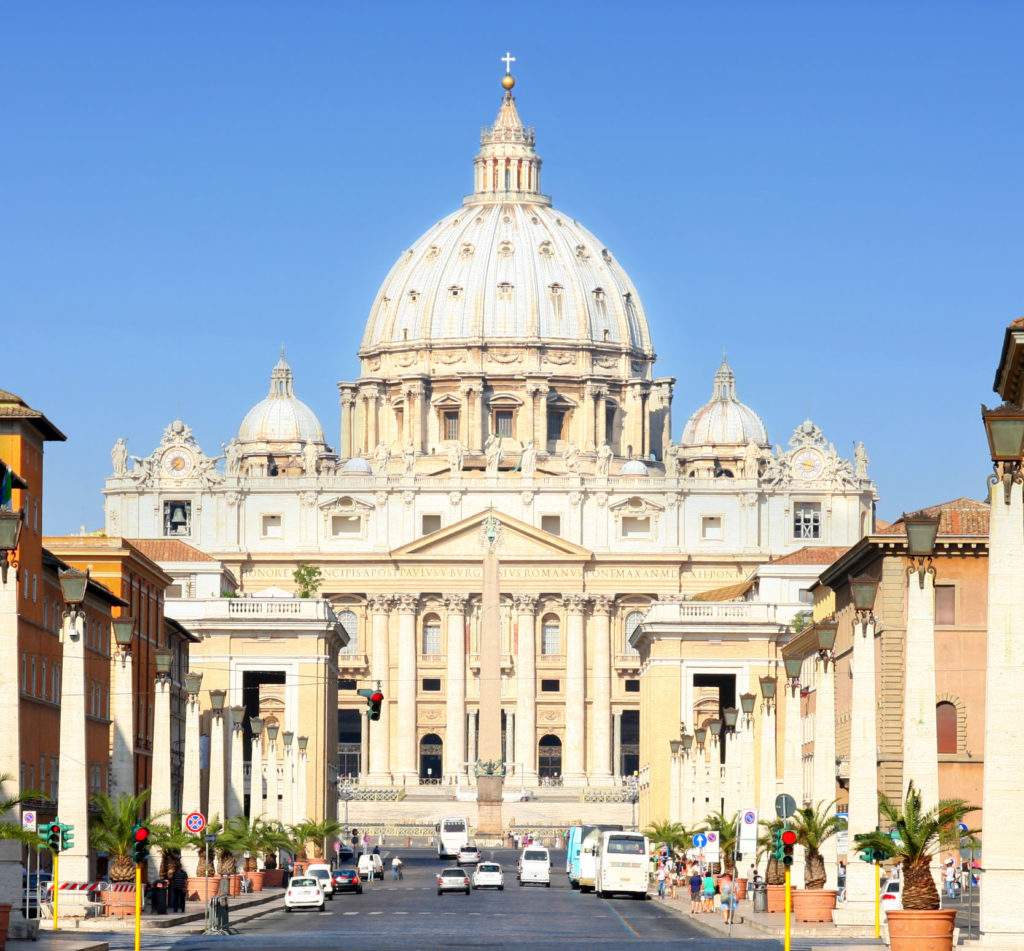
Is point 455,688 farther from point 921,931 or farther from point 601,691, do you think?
point 921,931

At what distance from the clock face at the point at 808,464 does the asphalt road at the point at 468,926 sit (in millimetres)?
95228

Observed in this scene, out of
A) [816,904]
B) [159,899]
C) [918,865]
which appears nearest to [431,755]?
[159,899]

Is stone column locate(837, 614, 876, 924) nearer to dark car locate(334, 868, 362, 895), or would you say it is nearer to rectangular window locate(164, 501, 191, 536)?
dark car locate(334, 868, 362, 895)

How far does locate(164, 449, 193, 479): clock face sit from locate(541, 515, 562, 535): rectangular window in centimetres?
2315

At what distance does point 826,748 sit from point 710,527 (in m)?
124

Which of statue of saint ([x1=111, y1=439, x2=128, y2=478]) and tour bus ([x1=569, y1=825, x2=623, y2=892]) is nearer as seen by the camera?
tour bus ([x1=569, y1=825, x2=623, y2=892])

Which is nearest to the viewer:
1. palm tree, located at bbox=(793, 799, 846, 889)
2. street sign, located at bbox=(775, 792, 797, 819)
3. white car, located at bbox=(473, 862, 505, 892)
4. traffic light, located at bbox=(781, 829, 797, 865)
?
traffic light, located at bbox=(781, 829, 797, 865)

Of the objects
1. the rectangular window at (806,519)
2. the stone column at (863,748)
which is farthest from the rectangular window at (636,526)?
the stone column at (863,748)

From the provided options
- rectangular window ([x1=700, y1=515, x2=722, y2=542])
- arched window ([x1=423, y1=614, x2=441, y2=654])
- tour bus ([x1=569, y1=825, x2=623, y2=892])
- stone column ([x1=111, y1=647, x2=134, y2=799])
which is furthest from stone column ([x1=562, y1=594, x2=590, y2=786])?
stone column ([x1=111, y1=647, x2=134, y2=799])

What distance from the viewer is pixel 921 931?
35344 mm

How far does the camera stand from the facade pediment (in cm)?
17138

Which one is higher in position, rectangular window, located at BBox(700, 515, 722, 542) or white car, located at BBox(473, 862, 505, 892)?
rectangular window, located at BBox(700, 515, 722, 542)

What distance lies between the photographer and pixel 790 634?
124 m

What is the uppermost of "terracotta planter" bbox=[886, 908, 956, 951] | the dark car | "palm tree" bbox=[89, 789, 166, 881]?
"palm tree" bbox=[89, 789, 166, 881]
